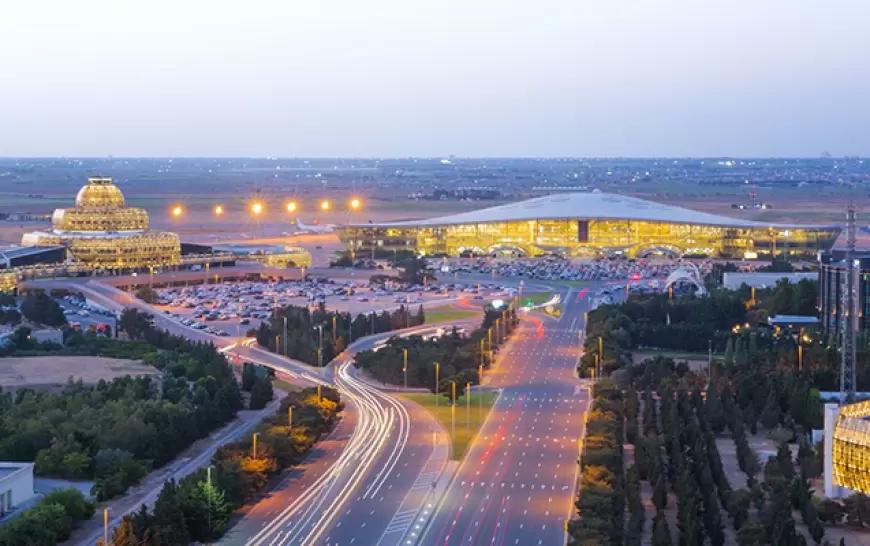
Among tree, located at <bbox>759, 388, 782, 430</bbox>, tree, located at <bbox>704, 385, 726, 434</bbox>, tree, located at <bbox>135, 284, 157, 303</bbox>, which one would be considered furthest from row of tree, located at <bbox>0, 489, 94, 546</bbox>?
tree, located at <bbox>135, 284, 157, 303</bbox>

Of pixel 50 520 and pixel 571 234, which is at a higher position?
pixel 571 234

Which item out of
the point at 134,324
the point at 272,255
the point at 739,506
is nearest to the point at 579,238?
the point at 272,255

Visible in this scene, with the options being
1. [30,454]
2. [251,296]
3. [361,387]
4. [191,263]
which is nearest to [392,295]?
[251,296]

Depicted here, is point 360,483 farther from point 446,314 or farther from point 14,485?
point 446,314

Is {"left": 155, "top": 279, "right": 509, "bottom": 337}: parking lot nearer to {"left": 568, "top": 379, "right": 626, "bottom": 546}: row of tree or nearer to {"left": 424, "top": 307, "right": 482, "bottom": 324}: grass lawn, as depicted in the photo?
{"left": 424, "top": 307, "right": 482, "bottom": 324}: grass lawn

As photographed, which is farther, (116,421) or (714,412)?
(714,412)

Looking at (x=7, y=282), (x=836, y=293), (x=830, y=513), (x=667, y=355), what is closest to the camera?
(x=830, y=513)
